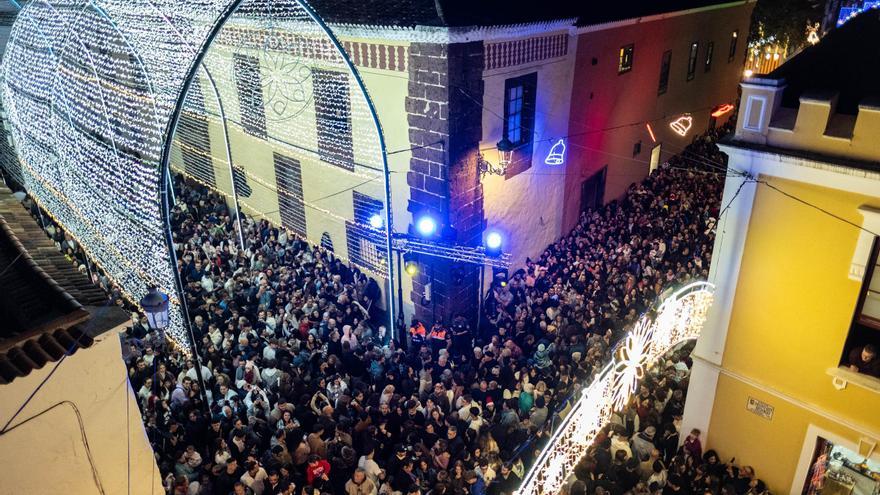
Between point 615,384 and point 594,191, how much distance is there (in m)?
10.0

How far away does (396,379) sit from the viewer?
9.85 m

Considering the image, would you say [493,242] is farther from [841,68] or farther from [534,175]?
[841,68]

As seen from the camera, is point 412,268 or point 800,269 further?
point 412,268

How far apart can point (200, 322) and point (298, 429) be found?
4000mm

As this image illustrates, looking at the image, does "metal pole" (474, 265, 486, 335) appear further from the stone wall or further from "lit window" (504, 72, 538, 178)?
"lit window" (504, 72, 538, 178)

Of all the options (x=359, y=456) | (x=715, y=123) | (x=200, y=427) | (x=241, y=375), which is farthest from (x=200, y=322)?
(x=715, y=123)

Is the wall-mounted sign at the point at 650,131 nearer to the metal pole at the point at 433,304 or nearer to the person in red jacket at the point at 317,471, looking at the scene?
the metal pole at the point at 433,304

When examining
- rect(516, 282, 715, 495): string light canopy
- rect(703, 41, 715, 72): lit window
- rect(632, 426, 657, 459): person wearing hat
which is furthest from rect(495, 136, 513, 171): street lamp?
rect(703, 41, 715, 72): lit window

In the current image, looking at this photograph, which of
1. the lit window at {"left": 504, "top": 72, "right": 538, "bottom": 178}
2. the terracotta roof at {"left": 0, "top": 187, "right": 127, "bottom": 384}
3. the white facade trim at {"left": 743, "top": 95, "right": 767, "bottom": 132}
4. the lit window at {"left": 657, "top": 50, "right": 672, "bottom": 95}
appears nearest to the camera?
the terracotta roof at {"left": 0, "top": 187, "right": 127, "bottom": 384}

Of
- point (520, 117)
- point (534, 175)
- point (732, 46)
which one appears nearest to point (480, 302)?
point (534, 175)

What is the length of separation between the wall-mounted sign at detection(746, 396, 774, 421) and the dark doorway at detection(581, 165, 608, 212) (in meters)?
9.25

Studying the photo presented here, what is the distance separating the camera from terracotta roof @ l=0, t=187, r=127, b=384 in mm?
4055

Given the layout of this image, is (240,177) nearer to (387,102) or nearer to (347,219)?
(347,219)

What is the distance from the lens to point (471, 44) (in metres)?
10.5
